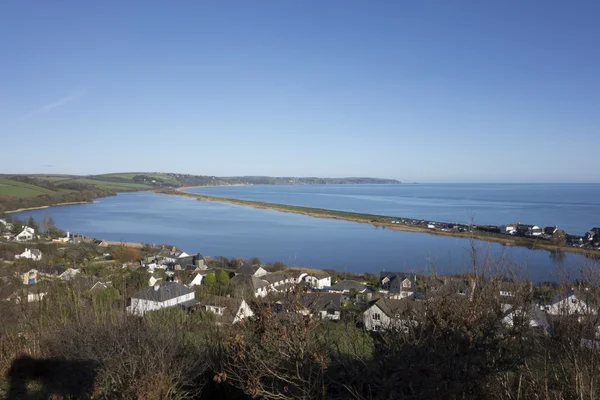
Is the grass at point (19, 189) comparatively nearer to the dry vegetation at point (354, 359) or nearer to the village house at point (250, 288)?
the village house at point (250, 288)

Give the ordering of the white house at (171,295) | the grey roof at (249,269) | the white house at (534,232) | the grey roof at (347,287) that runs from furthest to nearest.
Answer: the white house at (534,232) < the grey roof at (249,269) < the grey roof at (347,287) < the white house at (171,295)

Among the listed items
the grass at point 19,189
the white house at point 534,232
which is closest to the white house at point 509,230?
the white house at point 534,232

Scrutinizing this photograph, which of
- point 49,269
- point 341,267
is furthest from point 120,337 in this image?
point 341,267

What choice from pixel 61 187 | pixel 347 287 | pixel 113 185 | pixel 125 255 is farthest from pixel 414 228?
pixel 113 185

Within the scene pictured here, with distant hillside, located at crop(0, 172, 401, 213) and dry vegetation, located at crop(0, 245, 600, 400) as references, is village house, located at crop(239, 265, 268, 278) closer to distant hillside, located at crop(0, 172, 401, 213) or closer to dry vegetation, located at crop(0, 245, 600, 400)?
dry vegetation, located at crop(0, 245, 600, 400)

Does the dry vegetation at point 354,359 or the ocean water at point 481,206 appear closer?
the dry vegetation at point 354,359

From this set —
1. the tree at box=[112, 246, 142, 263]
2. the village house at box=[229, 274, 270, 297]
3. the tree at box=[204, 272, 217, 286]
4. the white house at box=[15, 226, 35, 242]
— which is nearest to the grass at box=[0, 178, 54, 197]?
the white house at box=[15, 226, 35, 242]

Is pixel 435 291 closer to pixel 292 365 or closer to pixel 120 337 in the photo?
pixel 292 365
